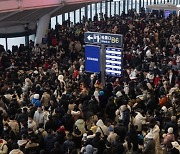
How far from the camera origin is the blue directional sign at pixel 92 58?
54.7 ft

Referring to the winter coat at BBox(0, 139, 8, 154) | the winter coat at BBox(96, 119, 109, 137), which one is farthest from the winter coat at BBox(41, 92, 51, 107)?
the winter coat at BBox(0, 139, 8, 154)

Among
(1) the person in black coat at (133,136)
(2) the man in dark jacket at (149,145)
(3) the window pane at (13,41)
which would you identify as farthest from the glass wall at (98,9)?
(2) the man in dark jacket at (149,145)

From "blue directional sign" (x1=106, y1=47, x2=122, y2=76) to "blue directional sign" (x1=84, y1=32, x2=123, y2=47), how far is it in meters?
0.25

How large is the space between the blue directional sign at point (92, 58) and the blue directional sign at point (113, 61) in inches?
15.3

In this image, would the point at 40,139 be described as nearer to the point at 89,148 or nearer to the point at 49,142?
the point at 49,142

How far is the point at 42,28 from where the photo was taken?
87.0 feet

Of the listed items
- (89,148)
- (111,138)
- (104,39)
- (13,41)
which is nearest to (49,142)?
(89,148)

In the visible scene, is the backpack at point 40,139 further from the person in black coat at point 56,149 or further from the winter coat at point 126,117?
the winter coat at point 126,117

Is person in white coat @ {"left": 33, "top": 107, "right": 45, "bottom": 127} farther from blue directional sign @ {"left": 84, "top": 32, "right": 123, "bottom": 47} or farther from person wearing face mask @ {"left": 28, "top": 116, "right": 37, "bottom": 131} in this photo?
blue directional sign @ {"left": 84, "top": 32, "right": 123, "bottom": 47}

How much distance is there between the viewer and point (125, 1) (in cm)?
4259

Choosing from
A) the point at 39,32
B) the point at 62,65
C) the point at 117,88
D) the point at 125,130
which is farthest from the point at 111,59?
the point at 39,32

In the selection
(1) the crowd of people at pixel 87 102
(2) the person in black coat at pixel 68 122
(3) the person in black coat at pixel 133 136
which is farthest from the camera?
→ (2) the person in black coat at pixel 68 122

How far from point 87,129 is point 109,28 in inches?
628

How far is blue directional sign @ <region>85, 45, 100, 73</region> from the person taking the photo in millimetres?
16688
